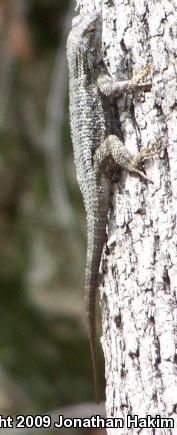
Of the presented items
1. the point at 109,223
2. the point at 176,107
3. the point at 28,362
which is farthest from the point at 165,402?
the point at 28,362

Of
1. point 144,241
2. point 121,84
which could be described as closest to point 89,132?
point 121,84

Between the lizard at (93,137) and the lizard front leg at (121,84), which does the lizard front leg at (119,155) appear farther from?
the lizard front leg at (121,84)

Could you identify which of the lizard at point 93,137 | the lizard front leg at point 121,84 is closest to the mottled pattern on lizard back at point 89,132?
the lizard at point 93,137

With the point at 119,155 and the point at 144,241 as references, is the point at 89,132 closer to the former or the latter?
the point at 119,155

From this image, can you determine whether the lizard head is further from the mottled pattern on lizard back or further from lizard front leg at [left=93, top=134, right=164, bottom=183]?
lizard front leg at [left=93, top=134, right=164, bottom=183]

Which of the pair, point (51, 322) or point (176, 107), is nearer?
point (176, 107)

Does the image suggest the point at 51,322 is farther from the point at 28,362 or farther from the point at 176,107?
the point at 176,107

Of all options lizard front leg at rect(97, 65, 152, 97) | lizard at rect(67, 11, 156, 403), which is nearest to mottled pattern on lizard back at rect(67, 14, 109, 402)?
lizard at rect(67, 11, 156, 403)
